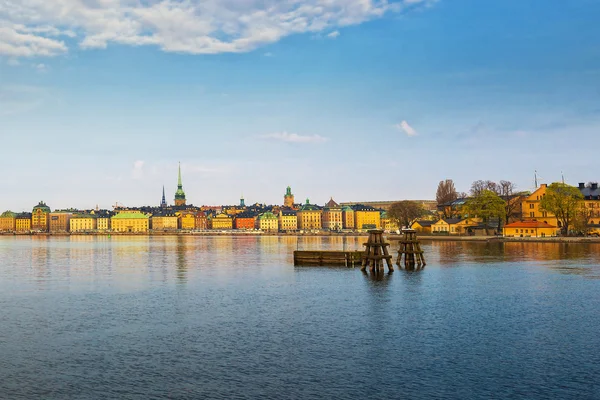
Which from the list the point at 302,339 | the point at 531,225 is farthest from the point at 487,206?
the point at 302,339

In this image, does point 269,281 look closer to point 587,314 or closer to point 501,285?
point 501,285

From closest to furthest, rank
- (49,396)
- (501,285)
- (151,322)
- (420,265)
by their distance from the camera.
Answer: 1. (49,396)
2. (151,322)
3. (501,285)
4. (420,265)

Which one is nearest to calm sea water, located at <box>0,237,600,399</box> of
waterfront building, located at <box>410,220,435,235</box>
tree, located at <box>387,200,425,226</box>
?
waterfront building, located at <box>410,220,435,235</box>

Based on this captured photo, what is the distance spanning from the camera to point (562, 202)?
4289 inches

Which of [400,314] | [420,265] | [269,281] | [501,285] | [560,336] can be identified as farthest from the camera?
[420,265]

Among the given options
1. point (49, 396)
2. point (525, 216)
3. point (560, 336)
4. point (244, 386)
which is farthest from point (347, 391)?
point (525, 216)

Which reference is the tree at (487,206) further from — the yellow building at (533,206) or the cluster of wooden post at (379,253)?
the cluster of wooden post at (379,253)

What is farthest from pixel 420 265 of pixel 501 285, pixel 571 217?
pixel 571 217

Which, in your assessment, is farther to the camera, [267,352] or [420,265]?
[420,265]

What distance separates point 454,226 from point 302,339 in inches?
4693

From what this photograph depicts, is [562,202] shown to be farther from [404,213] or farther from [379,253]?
[379,253]

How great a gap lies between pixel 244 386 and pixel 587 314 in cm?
2030

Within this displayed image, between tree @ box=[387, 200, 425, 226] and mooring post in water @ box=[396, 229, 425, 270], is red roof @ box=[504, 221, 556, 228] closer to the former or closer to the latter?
tree @ box=[387, 200, 425, 226]

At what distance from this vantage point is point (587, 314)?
104ft
